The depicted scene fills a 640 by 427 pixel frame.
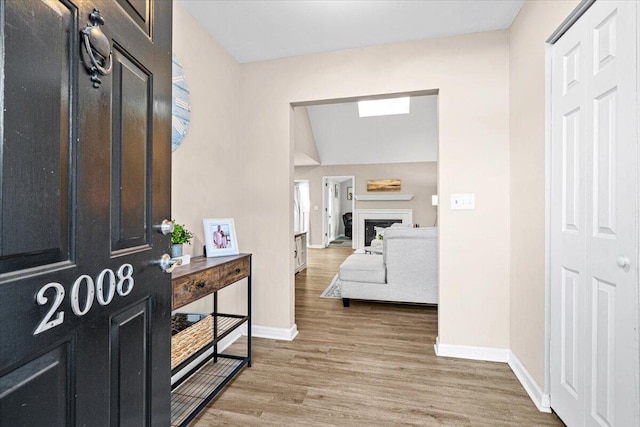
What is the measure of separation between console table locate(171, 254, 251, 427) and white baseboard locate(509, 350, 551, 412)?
72.9 inches

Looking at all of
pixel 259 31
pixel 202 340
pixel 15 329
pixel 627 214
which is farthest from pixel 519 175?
pixel 15 329

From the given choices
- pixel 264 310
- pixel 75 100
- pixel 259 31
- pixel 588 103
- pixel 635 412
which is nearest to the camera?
pixel 75 100

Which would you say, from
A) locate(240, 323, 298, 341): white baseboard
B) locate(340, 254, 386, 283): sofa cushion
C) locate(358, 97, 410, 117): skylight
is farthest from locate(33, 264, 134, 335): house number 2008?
locate(358, 97, 410, 117): skylight

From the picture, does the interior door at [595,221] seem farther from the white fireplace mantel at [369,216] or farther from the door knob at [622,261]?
the white fireplace mantel at [369,216]

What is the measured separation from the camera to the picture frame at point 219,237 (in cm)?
221

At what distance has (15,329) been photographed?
52 cm

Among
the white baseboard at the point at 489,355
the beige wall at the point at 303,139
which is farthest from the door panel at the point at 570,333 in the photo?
the beige wall at the point at 303,139

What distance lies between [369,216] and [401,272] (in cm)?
494

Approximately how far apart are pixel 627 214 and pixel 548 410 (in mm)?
1269

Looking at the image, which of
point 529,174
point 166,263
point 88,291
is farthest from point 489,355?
point 88,291

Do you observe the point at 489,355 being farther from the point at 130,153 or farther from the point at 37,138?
the point at 37,138

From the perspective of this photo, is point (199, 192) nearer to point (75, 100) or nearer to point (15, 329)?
point (75, 100)

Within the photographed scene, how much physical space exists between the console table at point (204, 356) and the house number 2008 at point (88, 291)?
0.75m

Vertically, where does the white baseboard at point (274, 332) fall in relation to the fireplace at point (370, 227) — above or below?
below
